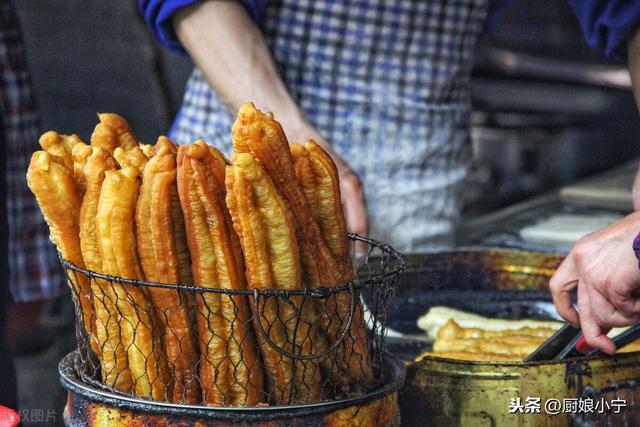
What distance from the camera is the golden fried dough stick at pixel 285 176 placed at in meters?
1.56

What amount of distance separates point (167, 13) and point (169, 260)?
1.65 metres

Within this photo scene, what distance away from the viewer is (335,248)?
1.69 metres

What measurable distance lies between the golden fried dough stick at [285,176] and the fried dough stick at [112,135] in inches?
12.9

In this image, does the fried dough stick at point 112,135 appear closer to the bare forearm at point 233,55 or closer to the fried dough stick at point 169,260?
the fried dough stick at point 169,260

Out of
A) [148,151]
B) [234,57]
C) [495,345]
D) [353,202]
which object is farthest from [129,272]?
[234,57]

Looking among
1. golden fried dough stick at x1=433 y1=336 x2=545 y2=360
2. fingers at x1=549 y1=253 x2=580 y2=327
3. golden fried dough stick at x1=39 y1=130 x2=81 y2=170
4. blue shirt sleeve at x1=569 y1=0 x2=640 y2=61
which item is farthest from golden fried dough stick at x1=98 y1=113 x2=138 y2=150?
blue shirt sleeve at x1=569 y1=0 x2=640 y2=61

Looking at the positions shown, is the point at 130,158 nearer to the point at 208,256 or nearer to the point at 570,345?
the point at 208,256

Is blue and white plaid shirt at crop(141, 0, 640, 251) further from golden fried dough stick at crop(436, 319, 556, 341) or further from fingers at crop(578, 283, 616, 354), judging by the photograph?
fingers at crop(578, 283, 616, 354)

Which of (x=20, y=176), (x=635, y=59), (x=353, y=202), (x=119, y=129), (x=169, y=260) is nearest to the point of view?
(x=169, y=260)

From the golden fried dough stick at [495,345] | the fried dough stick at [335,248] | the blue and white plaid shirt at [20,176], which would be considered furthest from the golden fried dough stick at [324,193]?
the blue and white plaid shirt at [20,176]

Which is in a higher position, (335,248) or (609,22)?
(609,22)

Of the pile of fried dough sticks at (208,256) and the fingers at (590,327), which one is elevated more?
the pile of fried dough sticks at (208,256)

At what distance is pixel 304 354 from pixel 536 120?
7.33m

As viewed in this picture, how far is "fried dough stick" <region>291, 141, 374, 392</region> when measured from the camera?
1.65 m
